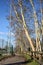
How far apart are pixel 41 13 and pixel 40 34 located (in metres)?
2.69

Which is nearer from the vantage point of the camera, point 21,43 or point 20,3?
point 20,3

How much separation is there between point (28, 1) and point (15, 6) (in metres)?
2.38

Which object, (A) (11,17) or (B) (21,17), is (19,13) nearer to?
(B) (21,17)

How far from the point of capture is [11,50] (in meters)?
35.7

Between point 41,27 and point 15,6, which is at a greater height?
point 15,6

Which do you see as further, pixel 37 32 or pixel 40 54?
pixel 37 32

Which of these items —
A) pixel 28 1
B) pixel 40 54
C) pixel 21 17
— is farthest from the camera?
pixel 21 17

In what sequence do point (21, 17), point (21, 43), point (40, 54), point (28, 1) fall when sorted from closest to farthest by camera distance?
point (40, 54) < point (28, 1) < point (21, 17) < point (21, 43)

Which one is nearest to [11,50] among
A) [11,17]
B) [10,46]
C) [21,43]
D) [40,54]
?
[10,46]

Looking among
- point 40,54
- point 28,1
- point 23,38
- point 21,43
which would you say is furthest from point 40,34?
point 21,43

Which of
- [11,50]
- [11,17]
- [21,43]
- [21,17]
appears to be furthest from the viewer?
[21,43]

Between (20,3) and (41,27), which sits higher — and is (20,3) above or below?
above

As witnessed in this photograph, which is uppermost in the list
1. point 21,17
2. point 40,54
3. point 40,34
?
point 21,17

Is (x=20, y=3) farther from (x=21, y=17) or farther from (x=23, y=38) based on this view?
(x=23, y=38)
